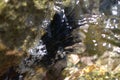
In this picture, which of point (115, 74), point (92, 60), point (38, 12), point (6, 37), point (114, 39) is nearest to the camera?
point (6, 37)

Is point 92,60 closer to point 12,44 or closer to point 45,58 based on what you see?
point 45,58

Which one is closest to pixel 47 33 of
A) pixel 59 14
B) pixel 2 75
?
pixel 59 14

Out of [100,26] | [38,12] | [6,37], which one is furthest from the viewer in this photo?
[100,26]

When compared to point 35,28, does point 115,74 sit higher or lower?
lower

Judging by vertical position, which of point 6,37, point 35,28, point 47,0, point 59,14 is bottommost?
point 6,37

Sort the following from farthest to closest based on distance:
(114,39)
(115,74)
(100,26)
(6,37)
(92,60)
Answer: (100,26)
(114,39)
(92,60)
(115,74)
(6,37)

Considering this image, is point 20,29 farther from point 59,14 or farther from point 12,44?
point 59,14

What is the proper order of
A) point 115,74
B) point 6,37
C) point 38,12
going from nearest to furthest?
1. point 6,37
2. point 38,12
3. point 115,74

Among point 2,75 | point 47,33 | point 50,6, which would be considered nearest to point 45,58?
point 47,33

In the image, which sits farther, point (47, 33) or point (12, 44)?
point (47, 33)
